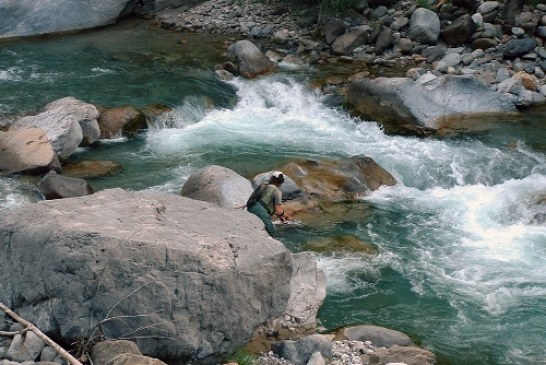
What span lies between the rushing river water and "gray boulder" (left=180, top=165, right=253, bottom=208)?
3.30ft

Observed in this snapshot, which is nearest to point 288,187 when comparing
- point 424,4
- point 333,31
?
point 333,31

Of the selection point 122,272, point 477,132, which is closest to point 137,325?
point 122,272

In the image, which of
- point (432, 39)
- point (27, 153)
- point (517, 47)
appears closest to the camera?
point (27, 153)

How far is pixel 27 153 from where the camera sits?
15.1 meters

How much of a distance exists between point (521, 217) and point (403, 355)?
5973mm

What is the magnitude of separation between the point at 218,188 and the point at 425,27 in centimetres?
1211

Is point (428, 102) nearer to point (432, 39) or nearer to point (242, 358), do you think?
point (432, 39)

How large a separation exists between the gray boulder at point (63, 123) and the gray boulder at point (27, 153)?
437 millimetres

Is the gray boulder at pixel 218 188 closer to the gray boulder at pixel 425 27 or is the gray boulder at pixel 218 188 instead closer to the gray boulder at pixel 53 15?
the gray boulder at pixel 425 27

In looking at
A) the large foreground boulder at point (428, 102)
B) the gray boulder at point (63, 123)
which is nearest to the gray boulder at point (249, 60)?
the large foreground boulder at point (428, 102)

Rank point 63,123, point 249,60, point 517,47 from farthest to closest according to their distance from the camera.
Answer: point 249,60 < point 517,47 < point 63,123

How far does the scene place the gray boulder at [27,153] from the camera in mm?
14969

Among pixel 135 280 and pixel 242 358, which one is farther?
pixel 242 358

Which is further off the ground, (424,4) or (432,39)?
(424,4)
